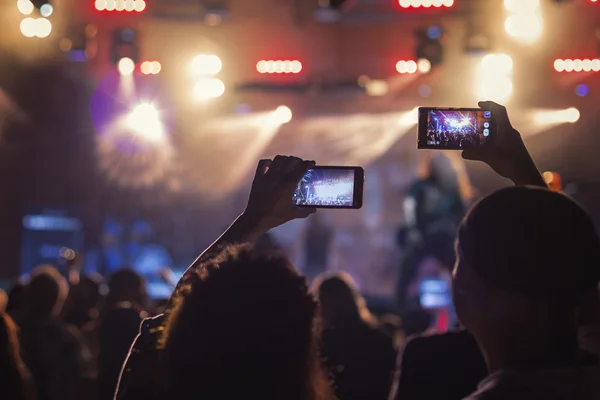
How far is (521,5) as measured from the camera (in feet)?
29.5

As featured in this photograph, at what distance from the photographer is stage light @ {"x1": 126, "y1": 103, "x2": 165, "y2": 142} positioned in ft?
36.2

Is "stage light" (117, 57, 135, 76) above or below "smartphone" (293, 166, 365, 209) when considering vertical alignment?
above

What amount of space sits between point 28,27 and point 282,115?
4.22 meters

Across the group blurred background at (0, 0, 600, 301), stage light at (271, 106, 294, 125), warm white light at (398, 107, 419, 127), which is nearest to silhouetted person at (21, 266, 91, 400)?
blurred background at (0, 0, 600, 301)

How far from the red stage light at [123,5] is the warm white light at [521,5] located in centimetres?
432

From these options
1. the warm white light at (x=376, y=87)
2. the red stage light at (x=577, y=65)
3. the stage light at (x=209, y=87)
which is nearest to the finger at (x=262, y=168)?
the stage light at (x=209, y=87)

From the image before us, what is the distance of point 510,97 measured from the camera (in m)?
9.91

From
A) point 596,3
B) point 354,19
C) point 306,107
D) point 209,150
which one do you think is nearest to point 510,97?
point 596,3

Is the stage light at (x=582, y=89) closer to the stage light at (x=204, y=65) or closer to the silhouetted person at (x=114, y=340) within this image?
the stage light at (x=204, y=65)

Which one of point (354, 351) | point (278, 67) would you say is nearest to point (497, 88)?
point (278, 67)

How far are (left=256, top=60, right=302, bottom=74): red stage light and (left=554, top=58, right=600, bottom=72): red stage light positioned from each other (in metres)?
3.29

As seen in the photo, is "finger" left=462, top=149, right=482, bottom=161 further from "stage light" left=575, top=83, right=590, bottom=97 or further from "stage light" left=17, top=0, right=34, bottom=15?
"stage light" left=575, top=83, right=590, bottom=97

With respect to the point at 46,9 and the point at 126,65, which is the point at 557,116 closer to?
the point at 126,65

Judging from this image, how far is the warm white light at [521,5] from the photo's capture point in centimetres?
896
